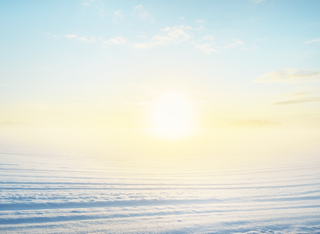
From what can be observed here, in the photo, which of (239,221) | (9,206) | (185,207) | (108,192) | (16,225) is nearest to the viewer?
(16,225)

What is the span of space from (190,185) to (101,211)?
347 cm

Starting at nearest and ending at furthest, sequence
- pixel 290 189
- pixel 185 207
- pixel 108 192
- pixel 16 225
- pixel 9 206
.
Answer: pixel 16 225 → pixel 9 206 → pixel 185 207 → pixel 108 192 → pixel 290 189

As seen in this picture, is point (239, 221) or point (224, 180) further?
point (224, 180)

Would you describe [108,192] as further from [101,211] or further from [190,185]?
[190,185]

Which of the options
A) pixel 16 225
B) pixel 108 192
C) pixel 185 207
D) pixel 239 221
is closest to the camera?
pixel 16 225

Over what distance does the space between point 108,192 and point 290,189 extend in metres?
5.81

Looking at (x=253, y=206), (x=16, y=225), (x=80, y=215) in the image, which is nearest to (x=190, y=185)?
(x=253, y=206)

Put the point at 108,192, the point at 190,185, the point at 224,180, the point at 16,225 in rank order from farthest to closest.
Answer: the point at 224,180
the point at 190,185
the point at 108,192
the point at 16,225

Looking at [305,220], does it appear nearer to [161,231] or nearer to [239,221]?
[239,221]

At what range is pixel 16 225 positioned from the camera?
11.0 feet

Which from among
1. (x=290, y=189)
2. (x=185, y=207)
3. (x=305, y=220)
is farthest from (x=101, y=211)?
(x=290, y=189)

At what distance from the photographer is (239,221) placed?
381cm

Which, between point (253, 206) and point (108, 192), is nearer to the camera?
point (253, 206)

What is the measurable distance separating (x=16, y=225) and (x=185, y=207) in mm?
3363
